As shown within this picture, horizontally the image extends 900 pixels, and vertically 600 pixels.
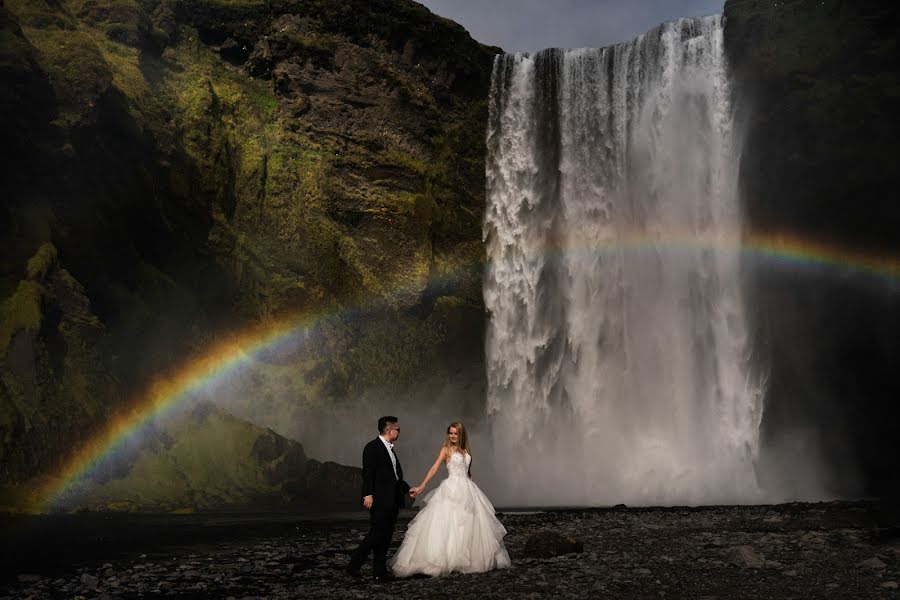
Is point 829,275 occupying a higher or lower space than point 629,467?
higher

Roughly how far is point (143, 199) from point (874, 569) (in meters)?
33.7

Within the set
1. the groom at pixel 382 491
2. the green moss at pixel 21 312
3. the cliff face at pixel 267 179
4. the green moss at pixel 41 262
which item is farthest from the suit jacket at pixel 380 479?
the cliff face at pixel 267 179

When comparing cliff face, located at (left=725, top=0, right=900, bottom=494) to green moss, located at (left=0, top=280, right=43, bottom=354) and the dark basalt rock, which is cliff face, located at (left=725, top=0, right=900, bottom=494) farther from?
green moss, located at (left=0, top=280, right=43, bottom=354)

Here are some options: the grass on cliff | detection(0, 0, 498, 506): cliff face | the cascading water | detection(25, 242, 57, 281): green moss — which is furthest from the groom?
detection(0, 0, 498, 506): cliff face

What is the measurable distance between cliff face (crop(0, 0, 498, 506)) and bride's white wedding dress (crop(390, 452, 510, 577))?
2449cm

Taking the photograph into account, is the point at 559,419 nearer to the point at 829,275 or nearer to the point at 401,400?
the point at 401,400

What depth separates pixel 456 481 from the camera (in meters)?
11.6

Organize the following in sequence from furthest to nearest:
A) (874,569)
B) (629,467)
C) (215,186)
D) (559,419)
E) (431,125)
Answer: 1. (431,125)
2. (215,186)
3. (559,419)
4. (629,467)
5. (874,569)

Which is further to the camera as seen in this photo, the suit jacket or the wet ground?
the suit jacket

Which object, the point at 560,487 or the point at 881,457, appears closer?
the point at 881,457

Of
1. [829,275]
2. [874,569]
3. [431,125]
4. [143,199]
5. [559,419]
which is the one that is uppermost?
[431,125]

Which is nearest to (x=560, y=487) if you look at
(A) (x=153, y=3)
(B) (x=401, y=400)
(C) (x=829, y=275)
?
(B) (x=401, y=400)

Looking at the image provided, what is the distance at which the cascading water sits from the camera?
3541cm

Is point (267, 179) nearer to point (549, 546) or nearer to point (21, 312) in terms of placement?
point (21, 312)
